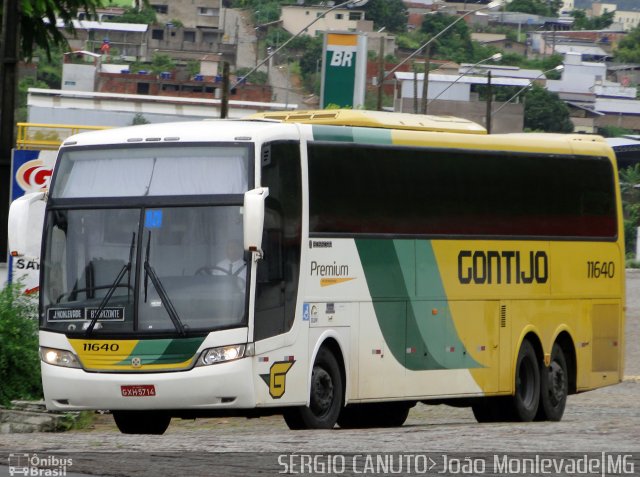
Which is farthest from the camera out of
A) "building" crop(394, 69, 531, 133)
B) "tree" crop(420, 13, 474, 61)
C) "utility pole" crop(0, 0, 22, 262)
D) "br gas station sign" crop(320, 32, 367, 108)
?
"tree" crop(420, 13, 474, 61)

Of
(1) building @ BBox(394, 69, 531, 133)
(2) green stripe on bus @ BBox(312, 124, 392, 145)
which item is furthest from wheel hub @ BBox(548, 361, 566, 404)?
(1) building @ BBox(394, 69, 531, 133)

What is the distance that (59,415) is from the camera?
17359 mm

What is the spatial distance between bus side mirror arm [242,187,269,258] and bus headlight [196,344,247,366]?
0.98 meters

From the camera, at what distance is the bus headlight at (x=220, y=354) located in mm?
14391

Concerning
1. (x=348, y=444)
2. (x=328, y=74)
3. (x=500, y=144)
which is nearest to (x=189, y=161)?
(x=348, y=444)

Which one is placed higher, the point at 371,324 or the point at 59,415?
the point at 371,324

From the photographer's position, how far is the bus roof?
A: 17.1 m

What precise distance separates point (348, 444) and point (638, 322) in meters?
28.5

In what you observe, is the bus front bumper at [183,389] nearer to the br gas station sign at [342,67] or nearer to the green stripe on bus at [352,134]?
the green stripe on bus at [352,134]

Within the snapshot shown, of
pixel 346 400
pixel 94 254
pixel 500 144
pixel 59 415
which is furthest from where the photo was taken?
pixel 500 144

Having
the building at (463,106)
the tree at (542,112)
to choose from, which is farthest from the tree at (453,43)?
the building at (463,106)

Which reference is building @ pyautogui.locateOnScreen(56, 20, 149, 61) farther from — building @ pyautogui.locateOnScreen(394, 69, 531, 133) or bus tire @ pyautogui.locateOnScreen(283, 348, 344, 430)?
bus tire @ pyautogui.locateOnScreen(283, 348, 344, 430)

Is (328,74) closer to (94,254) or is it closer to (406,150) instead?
(406,150)

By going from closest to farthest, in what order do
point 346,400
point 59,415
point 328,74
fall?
1. point 346,400
2. point 59,415
3. point 328,74
